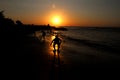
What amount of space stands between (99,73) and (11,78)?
22.8 ft

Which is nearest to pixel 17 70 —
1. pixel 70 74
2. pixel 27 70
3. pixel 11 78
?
pixel 27 70

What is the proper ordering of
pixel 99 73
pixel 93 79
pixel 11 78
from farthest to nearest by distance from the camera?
pixel 99 73 < pixel 93 79 < pixel 11 78

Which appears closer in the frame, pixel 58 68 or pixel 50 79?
pixel 50 79

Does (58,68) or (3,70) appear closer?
(3,70)

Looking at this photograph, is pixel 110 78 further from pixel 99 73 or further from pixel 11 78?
pixel 11 78

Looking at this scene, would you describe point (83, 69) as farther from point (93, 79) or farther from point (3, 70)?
point (3, 70)

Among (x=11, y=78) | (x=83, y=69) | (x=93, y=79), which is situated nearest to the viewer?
(x=11, y=78)

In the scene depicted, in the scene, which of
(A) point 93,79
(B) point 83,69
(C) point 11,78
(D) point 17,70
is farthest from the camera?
(B) point 83,69

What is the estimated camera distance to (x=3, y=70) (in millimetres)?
12133

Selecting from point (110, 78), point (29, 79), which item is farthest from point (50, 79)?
point (110, 78)

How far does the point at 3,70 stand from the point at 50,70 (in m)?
3.54

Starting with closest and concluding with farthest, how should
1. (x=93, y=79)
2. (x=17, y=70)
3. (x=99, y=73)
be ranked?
(x=93, y=79), (x=17, y=70), (x=99, y=73)

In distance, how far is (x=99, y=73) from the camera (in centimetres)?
1330

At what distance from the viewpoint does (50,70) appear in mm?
12844
